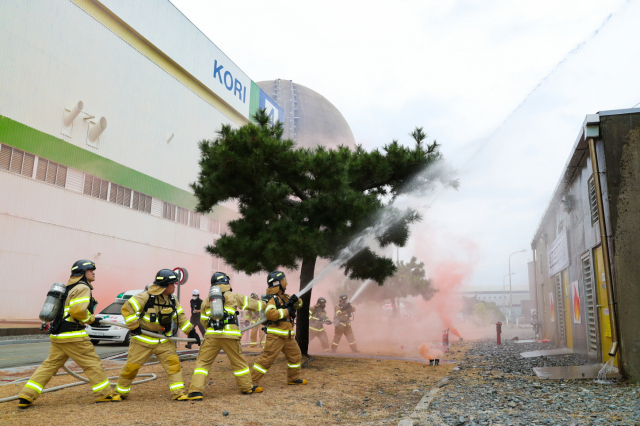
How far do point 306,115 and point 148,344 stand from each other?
4335 cm

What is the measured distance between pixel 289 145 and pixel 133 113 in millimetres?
17913

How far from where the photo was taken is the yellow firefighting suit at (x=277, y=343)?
27.1 ft

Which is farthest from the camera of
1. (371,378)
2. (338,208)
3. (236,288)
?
(236,288)

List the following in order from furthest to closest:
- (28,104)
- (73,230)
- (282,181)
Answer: (73,230) < (28,104) < (282,181)

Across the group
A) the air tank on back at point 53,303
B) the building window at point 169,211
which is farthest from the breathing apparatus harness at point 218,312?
the building window at point 169,211

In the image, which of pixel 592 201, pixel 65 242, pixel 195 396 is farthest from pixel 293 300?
pixel 65 242

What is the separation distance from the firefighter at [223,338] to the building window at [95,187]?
17.1m

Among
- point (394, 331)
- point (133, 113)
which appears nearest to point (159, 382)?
point (133, 113)

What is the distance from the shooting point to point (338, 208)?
10.3m

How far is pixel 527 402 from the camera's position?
6.54m

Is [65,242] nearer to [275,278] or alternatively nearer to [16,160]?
[16,160]

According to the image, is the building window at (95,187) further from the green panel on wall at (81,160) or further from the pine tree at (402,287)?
the pine tree at (402,287)

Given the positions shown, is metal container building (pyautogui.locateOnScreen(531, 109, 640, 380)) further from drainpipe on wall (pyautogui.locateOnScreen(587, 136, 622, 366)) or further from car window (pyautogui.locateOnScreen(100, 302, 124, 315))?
car window (pyautogui.locateOnScreen(100, 302, 124, 315))

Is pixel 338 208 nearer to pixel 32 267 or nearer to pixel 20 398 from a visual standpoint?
pixel 20 398
